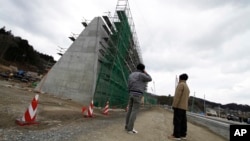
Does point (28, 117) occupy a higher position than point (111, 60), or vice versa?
point (111, 60)

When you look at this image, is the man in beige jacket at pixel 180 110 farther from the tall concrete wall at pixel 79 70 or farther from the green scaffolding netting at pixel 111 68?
the tall concrete wall at pixel 79 70

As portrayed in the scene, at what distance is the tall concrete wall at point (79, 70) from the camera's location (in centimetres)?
2089

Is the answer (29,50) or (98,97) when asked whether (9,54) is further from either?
(98,97)

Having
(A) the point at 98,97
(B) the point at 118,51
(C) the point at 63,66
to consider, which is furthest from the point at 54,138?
(C) the point at 63,66

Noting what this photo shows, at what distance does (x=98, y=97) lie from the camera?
1984 cm

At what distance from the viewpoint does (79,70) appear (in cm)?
2197

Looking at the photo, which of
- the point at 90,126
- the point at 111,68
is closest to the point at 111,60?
the point at 111,68

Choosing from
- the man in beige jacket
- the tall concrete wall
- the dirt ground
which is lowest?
the dirt ground

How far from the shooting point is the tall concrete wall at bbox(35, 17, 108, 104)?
20.9 metres

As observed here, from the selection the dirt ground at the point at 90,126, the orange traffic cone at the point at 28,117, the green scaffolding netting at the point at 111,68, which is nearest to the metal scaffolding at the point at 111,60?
the green scaffolding netting at the point at 111,68

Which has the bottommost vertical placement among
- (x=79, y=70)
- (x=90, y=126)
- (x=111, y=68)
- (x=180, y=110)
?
(x=90, y=126)

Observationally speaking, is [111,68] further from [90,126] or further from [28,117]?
[28,117]

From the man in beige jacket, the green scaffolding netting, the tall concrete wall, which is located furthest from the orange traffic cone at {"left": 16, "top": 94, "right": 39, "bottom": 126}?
the tall concrete wall

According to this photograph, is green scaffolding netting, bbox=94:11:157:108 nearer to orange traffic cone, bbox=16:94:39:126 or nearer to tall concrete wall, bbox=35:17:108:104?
tall concrete wall, bbox=35:17:108:104
